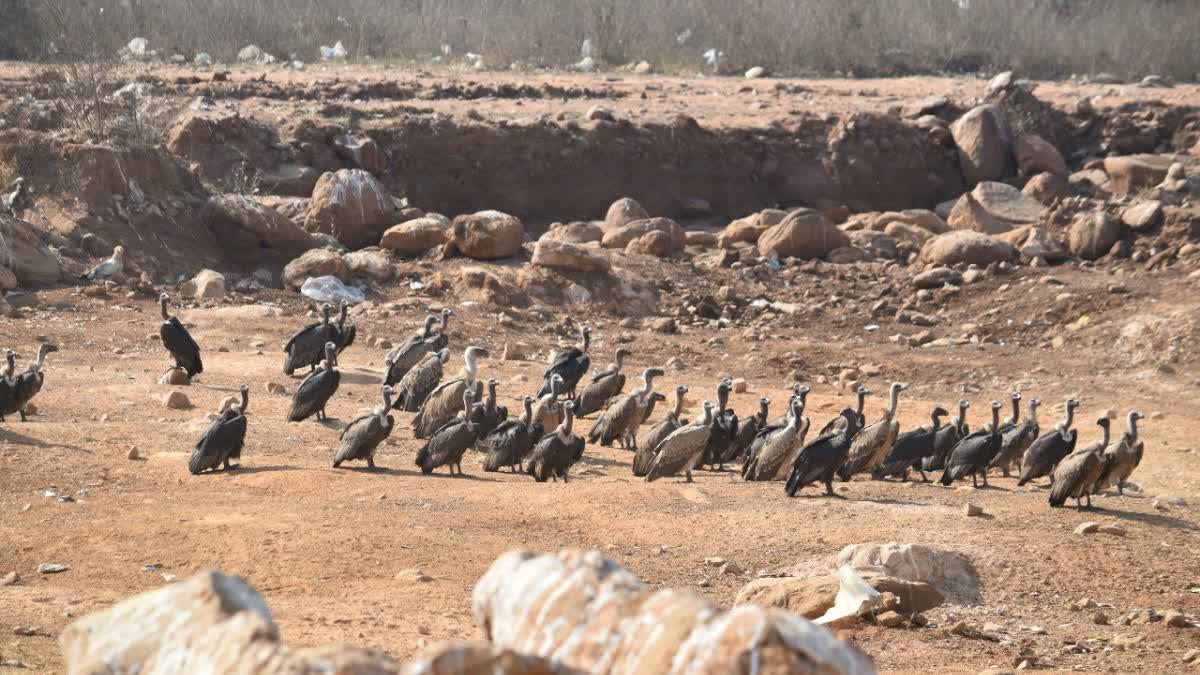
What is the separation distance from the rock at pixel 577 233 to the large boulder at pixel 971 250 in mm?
5570

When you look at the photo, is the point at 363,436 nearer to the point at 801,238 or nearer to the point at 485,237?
the point at 485,237

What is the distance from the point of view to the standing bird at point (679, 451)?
12883 mm

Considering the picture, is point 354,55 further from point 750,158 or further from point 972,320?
point 972,320

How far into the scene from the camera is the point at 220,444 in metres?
11.3

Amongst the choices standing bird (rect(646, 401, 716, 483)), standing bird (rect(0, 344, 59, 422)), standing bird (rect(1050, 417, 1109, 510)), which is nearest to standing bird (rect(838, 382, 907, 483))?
standing bird (rect(646, 401, 716, 483))

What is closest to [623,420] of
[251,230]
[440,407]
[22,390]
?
[440,407]

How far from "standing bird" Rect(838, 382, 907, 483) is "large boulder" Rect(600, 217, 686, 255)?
35.6 feet

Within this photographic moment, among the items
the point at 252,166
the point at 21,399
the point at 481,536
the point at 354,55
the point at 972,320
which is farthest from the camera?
the point at 354,55

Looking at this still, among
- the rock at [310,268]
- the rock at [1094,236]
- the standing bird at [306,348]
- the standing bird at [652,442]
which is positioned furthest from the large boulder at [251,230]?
the rock at [1094,236]

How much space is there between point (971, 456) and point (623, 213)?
12.9 metres

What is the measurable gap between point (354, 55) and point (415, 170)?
8.41 metres

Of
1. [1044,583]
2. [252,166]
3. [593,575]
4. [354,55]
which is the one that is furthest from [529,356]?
[354,55]

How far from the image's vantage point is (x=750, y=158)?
92.3 feet

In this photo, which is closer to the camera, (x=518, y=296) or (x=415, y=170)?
(x=518, y=296)
